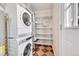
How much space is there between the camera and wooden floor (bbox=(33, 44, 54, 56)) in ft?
3.41

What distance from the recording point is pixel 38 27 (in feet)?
3.50

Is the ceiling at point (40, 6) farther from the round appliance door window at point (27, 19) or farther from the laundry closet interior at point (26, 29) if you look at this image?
the round appliance door window at point (27, 19)

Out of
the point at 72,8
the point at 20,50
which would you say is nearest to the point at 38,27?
the point at 20,50

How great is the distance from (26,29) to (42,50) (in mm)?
347

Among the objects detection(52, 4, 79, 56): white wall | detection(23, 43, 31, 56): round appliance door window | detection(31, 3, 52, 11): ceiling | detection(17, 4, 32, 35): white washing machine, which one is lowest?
detection(23, 43, 31, 56): round appliance door window

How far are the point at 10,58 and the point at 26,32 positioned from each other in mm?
367

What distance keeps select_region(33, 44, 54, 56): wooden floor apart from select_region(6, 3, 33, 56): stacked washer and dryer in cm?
7

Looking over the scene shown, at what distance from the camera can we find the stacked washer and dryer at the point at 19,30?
0.95 meters

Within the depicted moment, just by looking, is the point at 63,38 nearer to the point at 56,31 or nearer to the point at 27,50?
the point at 56,31

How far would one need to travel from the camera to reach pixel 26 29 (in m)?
1.05

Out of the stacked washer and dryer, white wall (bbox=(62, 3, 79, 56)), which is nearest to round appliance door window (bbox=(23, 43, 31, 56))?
the stacked washer and dryer

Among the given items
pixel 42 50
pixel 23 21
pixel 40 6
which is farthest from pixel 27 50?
pixel 40 6

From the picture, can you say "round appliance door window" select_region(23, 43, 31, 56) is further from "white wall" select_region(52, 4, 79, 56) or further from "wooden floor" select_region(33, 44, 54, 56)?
"white wall" select_region(52, 4, 79, 56)

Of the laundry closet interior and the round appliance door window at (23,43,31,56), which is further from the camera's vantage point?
the round appliance door window at (23,43,31,56)
